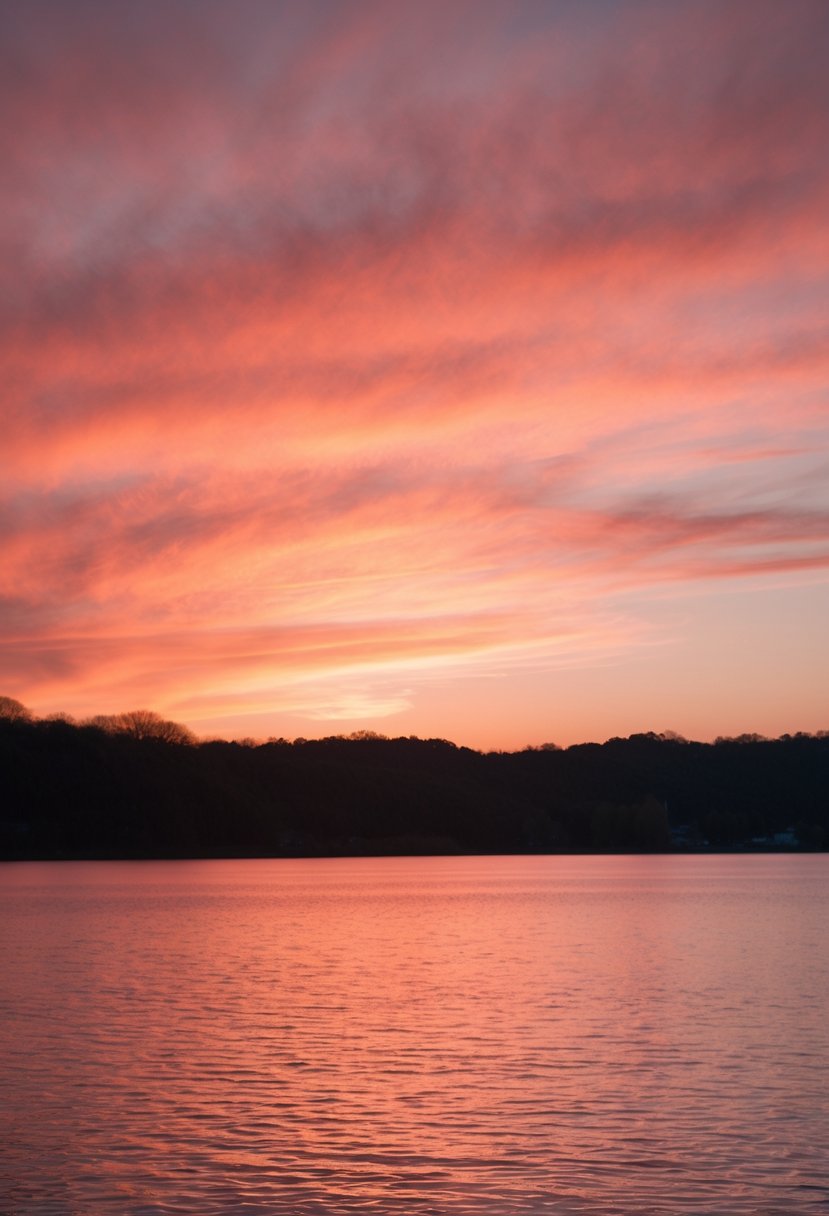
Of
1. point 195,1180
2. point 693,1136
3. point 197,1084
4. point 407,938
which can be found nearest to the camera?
point 195,1180

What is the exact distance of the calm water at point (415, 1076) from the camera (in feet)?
63.9

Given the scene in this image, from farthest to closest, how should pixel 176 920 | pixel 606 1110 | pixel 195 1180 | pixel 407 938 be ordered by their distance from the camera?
pixel 176 920
pixel 407 938
pixel 606 1110
pixel 195 1180

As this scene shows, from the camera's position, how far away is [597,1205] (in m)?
18.4

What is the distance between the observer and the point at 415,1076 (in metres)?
28.1

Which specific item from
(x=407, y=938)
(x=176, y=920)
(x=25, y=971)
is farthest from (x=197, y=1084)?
(x=176, y=920)

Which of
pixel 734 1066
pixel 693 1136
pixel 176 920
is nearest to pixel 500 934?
pixel 176 920

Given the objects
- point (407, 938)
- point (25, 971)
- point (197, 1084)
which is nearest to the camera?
point (197, 1084)

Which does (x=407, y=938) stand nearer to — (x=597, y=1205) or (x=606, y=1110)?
(x=606, y=1110)

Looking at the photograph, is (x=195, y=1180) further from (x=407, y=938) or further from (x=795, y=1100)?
(x=407, y=938)

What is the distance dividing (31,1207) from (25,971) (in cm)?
3261

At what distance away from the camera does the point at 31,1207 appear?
18.3 meters

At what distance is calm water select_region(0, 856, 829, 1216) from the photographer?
1947cm

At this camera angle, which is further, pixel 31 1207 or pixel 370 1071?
pixel 370 1071

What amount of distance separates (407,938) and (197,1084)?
4242 centimetres
